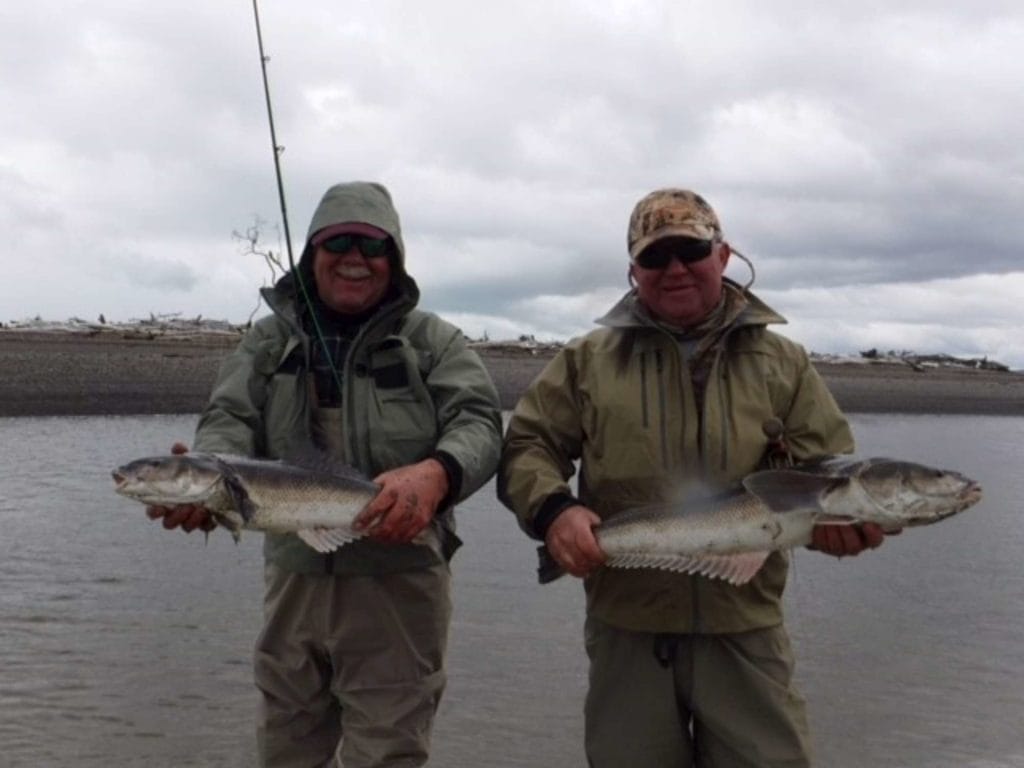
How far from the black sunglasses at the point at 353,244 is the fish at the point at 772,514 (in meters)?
1.55

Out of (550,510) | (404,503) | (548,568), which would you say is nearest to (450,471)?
(404,503)

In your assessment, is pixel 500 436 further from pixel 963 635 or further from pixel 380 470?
pixel 963 635

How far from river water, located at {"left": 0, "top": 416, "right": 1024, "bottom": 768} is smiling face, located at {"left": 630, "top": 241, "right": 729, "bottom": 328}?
384 centimetres

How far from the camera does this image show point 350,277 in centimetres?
495

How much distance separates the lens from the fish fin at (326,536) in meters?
4.57

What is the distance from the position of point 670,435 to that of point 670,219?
2.91ft

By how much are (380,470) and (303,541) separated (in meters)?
0.44

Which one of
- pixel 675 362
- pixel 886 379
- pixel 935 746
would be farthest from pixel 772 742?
pixel 886 379

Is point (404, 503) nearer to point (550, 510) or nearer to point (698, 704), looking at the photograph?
point (550, 510)

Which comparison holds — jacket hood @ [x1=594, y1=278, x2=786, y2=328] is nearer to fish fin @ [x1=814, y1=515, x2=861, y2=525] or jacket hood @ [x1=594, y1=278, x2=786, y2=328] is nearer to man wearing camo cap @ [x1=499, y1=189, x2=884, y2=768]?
man wearing camo cap @ [x1=499, y1=189, x2=884, y2=768]

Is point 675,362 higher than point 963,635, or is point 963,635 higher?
point 675,362

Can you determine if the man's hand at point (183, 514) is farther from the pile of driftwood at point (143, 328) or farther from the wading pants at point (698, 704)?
the pile of driftwood at point (143, 328)

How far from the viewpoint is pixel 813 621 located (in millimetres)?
11258

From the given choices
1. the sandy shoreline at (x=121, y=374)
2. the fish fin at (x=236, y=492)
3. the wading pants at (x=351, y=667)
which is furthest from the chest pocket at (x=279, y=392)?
the sandy shoreline at (x=121, y=374)
